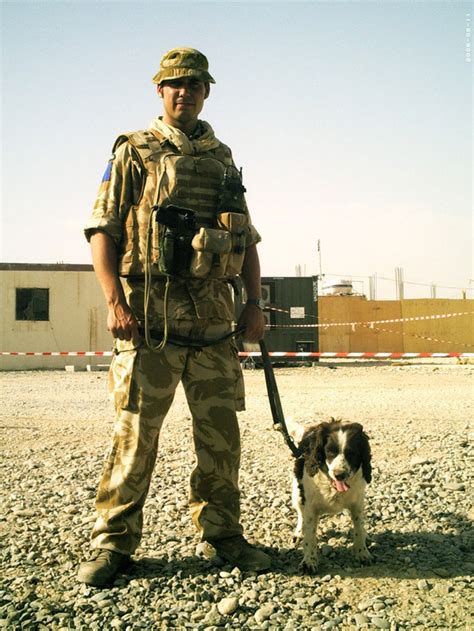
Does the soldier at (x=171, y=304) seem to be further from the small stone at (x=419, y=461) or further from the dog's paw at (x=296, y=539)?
the small stone at (x=419, y=461)

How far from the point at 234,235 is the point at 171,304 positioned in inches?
18.2

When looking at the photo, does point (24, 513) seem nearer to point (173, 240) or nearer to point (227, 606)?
point (227, 606)

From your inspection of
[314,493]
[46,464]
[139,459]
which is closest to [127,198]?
[139,459]

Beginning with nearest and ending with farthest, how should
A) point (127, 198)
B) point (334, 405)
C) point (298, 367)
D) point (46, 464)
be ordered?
point (127, 198) → point (46, 464) → point (334, 405) → point (298, 367)

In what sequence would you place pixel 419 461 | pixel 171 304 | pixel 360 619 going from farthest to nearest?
pixel 419 461, pixel 171 304, pixel 360 619

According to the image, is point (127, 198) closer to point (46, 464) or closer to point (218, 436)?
point (218, 436)

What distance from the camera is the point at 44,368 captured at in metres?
19.0

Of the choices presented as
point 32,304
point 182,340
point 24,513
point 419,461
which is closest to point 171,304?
point 182,340

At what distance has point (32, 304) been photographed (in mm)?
19141

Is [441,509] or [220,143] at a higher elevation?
[220,143]

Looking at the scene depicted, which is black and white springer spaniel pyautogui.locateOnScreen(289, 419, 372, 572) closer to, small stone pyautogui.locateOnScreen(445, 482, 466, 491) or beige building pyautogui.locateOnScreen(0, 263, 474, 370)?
small stone pyautogui.locateOnScreen(445, 482, 466, 491)

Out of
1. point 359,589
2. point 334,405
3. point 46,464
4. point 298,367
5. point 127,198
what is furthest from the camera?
point 298,367

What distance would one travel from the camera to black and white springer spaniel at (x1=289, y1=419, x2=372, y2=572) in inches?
119

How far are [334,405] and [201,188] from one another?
21.8 feet
